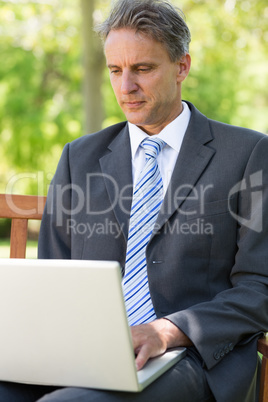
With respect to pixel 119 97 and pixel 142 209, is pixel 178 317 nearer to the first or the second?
pixel 142 209

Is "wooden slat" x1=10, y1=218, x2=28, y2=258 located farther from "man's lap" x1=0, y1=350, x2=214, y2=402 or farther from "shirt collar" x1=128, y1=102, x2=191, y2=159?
"man's lap" x1=0, y1=350, x2=214, y2=402

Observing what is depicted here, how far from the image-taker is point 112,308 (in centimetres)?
151

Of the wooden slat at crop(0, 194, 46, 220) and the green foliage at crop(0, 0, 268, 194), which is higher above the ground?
the green foliage at crop(0, 0, 268, 194)

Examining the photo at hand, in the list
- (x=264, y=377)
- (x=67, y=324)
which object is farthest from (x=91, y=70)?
(x=67, y=324)

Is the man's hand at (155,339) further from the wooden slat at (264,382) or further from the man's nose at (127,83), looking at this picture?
the man's nose at (127,83)

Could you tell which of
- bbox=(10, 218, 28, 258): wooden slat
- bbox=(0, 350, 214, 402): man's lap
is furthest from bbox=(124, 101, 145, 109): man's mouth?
bbox=(0, 350, 214, 402): man's lap

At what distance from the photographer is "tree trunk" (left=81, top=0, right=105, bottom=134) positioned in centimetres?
788

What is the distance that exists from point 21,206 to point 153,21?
1020 millimetres

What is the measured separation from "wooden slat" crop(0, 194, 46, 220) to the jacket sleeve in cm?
93

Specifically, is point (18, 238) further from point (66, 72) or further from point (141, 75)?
point (66, 72)

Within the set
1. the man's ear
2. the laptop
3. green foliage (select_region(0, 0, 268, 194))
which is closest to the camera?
the laptop

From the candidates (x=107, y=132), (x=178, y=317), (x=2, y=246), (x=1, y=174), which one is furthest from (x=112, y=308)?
(x=1, y=174)

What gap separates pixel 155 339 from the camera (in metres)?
1.88

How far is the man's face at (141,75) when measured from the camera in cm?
237
